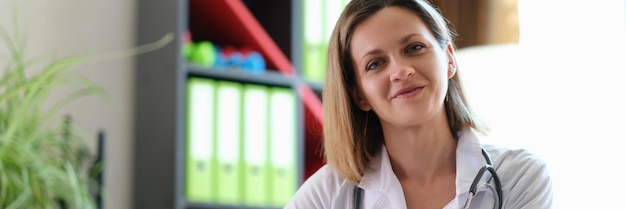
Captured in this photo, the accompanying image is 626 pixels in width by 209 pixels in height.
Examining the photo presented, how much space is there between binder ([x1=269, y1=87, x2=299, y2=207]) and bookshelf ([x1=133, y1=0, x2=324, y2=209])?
23 millimetres

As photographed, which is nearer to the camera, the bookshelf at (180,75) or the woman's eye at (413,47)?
the woman's eye at (413,47)

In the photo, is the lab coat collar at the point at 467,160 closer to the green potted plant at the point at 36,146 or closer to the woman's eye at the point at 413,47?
the woman's eye at the point at 413,47

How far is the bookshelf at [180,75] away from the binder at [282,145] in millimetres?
23

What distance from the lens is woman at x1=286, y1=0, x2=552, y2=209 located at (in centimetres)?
154

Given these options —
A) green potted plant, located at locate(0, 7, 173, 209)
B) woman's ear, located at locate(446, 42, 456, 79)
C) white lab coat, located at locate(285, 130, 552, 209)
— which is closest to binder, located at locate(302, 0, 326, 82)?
green potted plant, located at locate(0, 7, 173, 209)

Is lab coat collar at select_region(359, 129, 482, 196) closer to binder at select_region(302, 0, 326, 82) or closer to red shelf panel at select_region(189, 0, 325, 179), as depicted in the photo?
red shelf panel at select_region(189, 0, 325, 179)

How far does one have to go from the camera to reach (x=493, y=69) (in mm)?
2461

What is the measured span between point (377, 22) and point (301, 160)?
127 cm

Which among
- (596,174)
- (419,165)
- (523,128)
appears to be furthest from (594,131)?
(419,165)

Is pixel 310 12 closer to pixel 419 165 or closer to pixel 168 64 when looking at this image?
pixel 168 64

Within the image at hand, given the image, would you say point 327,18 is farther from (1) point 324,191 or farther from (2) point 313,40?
(1) point 324,191

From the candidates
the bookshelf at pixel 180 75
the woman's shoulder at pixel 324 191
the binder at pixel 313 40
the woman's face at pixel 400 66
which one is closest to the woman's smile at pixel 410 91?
the woman's face at pixel 400 66

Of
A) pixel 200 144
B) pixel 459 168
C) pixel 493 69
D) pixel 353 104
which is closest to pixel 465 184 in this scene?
pixel 459 168

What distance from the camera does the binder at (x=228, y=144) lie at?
103 inches
